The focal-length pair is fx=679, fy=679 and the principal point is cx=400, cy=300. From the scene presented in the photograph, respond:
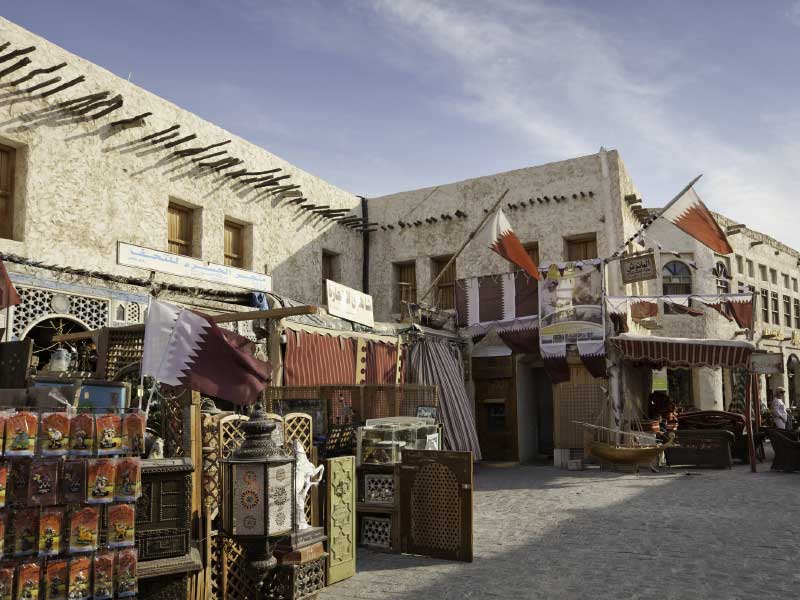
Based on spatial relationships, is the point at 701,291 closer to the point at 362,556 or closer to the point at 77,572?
the point at 362,556

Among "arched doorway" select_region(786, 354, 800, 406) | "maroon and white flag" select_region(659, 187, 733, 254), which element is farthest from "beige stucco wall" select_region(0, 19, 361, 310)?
"arched doorway" select_region(786, 354, 800, 406)

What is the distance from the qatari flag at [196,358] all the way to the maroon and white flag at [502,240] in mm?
8464

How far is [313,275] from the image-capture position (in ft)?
50.2

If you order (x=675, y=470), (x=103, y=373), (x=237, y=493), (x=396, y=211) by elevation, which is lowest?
(x=675, y=470)

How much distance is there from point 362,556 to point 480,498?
3.79 meters

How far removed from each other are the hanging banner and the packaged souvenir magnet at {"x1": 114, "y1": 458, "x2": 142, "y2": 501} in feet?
36.7

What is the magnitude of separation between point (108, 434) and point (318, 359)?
6.90 meters

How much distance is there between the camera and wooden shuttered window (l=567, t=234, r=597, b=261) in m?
15.7

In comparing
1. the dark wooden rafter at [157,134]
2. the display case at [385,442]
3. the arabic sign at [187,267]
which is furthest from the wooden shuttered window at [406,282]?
the display case at [385,442]

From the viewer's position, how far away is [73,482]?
409 cm

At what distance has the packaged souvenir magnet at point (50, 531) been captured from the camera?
156 inches

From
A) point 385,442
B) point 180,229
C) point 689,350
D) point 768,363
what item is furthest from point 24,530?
point 768,363

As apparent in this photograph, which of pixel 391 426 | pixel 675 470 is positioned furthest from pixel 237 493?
pixel 675 470

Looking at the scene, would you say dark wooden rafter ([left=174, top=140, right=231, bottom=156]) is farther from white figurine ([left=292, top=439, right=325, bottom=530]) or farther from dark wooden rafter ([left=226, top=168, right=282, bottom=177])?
white figurine ([left=292, top=439, right=325, bottom=530])
